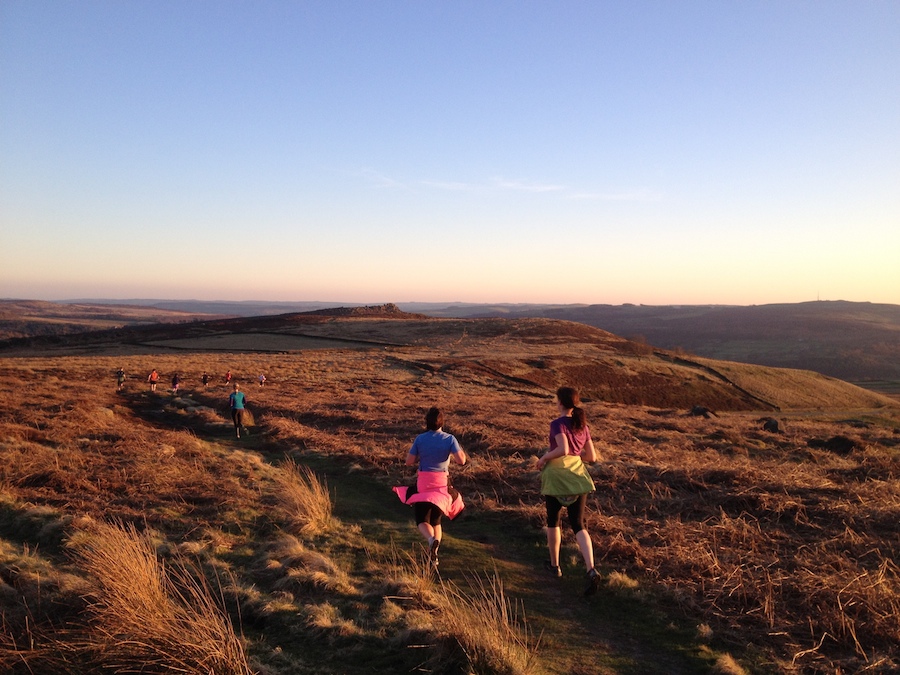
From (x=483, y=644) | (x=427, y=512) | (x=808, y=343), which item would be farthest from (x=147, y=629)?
(x=808, y=343)

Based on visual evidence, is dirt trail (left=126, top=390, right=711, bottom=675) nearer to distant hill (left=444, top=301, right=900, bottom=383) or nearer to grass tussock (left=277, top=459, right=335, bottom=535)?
grass tussock (left=277, top=459, right=335, bottom=535)

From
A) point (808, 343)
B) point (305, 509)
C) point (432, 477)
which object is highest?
point (432, 477)

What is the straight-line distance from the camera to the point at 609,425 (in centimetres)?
2292

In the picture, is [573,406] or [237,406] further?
[237,406]

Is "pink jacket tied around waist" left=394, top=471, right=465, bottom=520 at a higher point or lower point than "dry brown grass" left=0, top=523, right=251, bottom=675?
higher

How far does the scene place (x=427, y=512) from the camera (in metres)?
6.64

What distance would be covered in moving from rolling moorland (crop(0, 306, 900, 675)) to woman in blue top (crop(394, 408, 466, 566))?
0.62 m

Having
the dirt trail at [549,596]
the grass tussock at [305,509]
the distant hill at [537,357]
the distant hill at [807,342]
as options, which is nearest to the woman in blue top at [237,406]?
the dirt trail at [549,596]

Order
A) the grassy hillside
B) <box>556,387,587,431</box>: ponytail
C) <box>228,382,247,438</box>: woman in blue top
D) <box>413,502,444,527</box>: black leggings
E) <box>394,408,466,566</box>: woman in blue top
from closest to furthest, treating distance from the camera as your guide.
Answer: <box>556,387,587,431</box>: ponytail, <box>394,408,466,566</box>: woman in blue top, <box>413,502,444,527</box>: black leggings, <box>228,382,247,438</box>: woman in blue top, the grassy hillside

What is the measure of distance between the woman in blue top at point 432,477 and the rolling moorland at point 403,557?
0.62m

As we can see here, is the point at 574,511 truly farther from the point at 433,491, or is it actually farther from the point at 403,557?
the point at 403,557

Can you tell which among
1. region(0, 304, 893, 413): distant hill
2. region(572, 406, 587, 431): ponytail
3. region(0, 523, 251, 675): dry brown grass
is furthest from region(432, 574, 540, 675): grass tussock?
region(0, 304, 893, 413): distant hill

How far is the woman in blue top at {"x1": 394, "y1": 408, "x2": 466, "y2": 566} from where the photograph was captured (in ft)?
21.3

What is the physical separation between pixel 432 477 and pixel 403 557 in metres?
1.61
